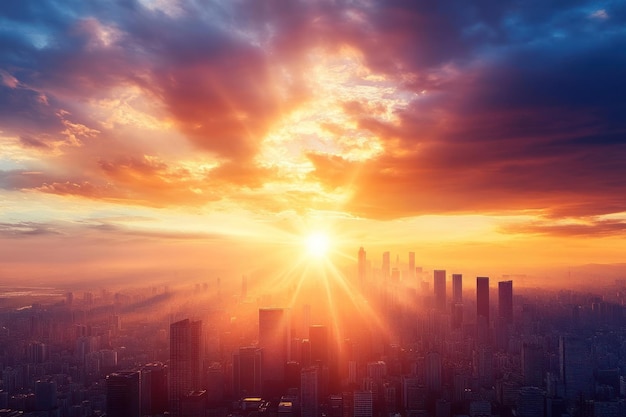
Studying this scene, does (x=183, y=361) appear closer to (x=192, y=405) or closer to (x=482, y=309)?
(x=192, y=405)

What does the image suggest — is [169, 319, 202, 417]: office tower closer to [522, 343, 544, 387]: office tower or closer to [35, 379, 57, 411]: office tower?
[35, 379, 57, 411]: office tower

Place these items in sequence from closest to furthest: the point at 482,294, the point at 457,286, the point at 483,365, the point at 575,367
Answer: the point at 575,367 → the point at 483,365 → the point at 482,294 → the point at 457,286

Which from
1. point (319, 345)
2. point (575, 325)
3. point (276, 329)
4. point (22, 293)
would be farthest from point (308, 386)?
point (575, 325)

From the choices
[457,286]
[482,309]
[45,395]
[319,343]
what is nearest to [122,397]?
[45,395]

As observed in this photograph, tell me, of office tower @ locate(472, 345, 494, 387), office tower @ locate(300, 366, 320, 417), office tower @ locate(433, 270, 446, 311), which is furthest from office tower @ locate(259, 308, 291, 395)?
office tower @ locate(433, 270, 446, 311)

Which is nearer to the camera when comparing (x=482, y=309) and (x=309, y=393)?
(x=309, y=393)

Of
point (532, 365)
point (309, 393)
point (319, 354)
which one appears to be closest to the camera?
point (309, 393)

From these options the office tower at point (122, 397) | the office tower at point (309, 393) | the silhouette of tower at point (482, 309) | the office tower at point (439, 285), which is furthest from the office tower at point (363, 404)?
the office tower at point (439, 285)
